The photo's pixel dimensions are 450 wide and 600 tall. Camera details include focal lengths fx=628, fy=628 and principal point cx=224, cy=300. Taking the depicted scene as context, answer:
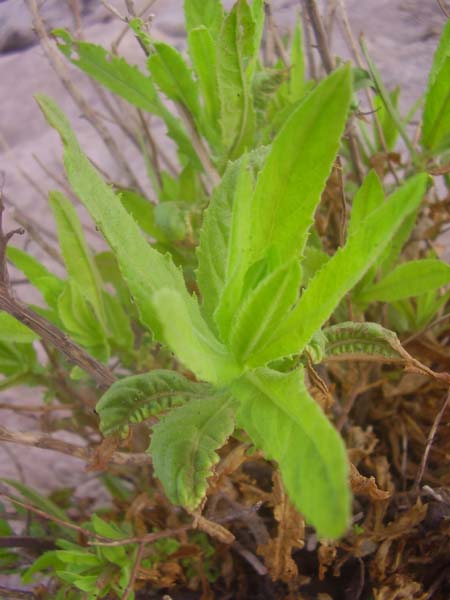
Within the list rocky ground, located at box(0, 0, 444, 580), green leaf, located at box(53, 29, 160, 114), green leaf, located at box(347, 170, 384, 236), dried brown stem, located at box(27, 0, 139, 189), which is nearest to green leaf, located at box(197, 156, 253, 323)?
green leaf, located at box(347, 170, 384, 236)

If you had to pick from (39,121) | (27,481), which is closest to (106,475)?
(27,481)

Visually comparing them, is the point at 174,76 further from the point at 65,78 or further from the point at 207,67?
the point at 65,78

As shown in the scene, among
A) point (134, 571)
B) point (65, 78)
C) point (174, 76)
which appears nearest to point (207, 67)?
point (174, 76)

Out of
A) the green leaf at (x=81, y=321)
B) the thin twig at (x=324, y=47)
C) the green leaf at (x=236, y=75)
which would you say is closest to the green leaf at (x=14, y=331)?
the green leaf at (x=81, y=321)

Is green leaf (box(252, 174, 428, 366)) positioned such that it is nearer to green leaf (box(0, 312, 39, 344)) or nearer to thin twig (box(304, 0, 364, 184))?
green leaf (box(0, 312, 39, 344))

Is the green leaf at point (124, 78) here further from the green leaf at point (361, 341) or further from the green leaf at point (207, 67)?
the green leaf at point (361, 341)

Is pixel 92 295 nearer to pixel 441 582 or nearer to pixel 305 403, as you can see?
pixel 305 403
